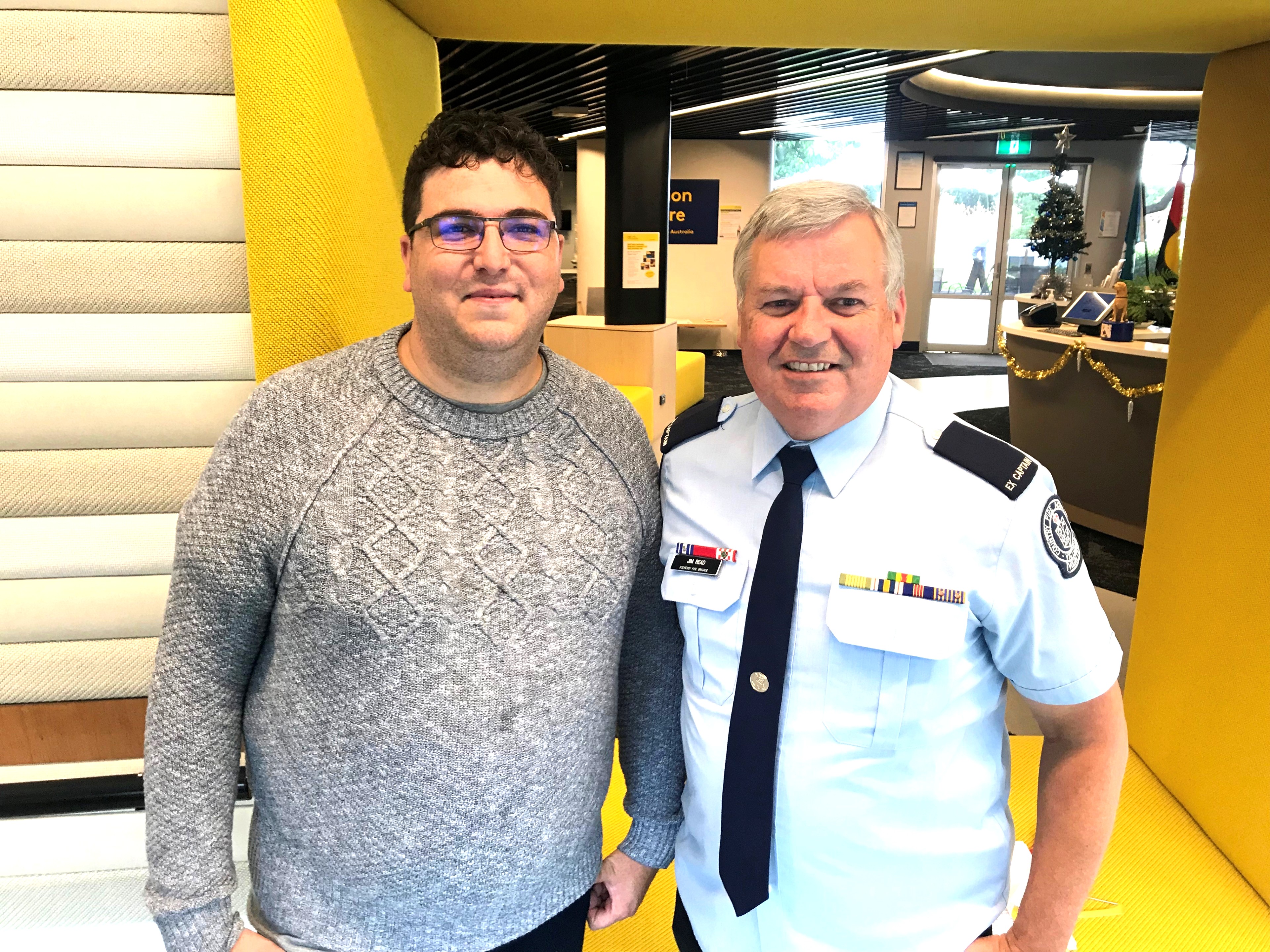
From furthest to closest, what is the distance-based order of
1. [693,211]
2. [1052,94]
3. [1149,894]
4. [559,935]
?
[1052,94]
[693,211]
[1149,894]
[559,935]

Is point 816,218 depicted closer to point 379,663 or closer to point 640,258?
point 379,663

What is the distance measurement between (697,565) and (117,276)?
55.3 inches

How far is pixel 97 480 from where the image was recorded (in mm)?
1923

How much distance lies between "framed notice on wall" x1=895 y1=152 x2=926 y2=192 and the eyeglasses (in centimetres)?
1492

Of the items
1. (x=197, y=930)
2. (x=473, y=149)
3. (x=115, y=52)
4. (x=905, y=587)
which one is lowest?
(x=197, y=930)

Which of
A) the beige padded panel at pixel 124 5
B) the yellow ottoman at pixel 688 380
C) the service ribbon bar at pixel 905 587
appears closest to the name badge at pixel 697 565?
the service ribbon bar at pixel 905 587

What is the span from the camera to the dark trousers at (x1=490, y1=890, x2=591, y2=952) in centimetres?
145

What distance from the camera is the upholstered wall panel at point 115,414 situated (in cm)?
188

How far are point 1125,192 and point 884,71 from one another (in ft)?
28.2

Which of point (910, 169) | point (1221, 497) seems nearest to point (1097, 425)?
point (1221, 497)

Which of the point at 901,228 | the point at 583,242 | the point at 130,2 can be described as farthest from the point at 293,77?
the point at 901,228

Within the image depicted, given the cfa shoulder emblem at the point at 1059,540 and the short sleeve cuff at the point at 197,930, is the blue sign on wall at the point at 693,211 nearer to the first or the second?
the cfa shoulder emblem at the point at 1059,540

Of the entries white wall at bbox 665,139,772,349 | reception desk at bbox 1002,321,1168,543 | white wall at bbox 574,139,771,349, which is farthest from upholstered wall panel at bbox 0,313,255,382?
white wall at bbox 665,139,772,349

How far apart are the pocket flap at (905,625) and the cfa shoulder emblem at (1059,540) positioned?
0.50 feet
